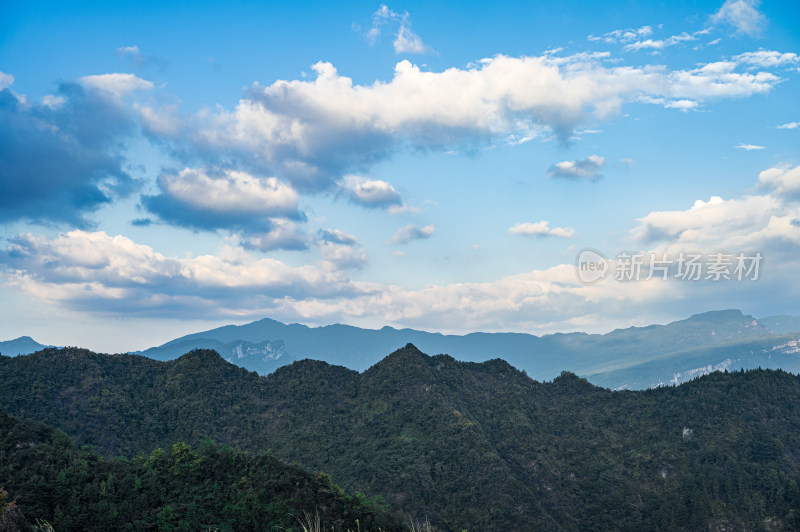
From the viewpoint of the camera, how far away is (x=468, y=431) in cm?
9369

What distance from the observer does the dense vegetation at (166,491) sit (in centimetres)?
4284

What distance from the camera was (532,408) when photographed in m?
113

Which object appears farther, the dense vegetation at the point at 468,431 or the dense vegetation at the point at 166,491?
the dense vegetation at the point at 468,431

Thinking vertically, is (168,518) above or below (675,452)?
above

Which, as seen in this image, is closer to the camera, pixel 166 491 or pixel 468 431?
pixel 166 491

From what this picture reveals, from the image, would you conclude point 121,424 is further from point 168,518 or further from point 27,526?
point 27,526

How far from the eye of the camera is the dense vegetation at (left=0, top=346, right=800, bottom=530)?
80.4m

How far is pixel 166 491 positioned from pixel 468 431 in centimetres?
5765

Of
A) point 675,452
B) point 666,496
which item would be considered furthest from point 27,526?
→ point 675,452

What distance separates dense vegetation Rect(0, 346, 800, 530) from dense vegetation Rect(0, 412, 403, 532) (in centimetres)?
3236

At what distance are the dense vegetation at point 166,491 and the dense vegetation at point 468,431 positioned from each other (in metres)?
32.4

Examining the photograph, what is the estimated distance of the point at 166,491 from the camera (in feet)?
159

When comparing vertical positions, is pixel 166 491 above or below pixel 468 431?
above

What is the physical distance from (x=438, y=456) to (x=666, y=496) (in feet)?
122
